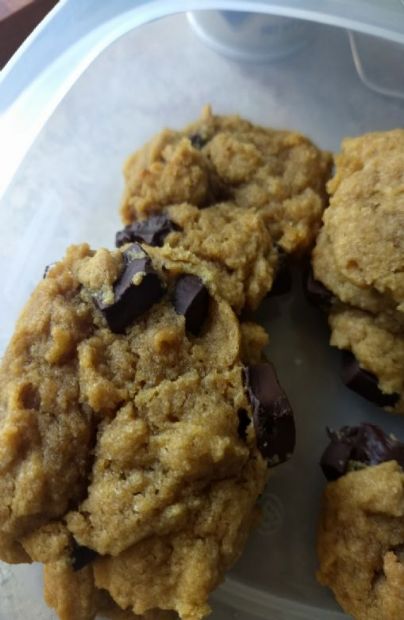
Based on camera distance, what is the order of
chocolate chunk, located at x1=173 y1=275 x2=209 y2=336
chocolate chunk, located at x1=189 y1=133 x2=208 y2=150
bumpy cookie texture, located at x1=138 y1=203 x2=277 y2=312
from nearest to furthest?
A: chocolate chunk, located at x1=173 y1=275 x2=209 y2=336 → bumpy cookie texture, located at x1=138 y1=203 x2=277 y2=312 → chocolate chunk, located at x1=189 y1=133 x2=208 y2=150

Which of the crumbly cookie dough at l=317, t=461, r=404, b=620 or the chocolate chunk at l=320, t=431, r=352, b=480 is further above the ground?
the chocolate chunk at l=320, t=431, r=352, b=480

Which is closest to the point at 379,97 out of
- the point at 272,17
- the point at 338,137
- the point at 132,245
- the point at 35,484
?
the point at 338,137

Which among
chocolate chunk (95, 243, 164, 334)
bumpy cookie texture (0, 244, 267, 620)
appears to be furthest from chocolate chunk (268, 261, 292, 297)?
chocolate chunk (95, 243, 164, 334)

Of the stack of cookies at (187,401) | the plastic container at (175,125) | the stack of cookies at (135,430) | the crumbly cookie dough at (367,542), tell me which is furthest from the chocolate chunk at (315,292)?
the crumbly cookie dough at (367,542)

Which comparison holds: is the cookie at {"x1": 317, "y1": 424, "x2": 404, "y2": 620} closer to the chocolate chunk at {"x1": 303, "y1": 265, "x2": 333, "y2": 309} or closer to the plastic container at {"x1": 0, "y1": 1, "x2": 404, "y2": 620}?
the plastic container at {"x1": 0, "y1": 1, "x2": 404, "y2": 620}

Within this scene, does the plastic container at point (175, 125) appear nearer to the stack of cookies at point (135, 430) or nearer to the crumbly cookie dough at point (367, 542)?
the crumbly cookie dough at point (367, 542)

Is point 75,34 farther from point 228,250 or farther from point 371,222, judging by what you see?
point 371,222
